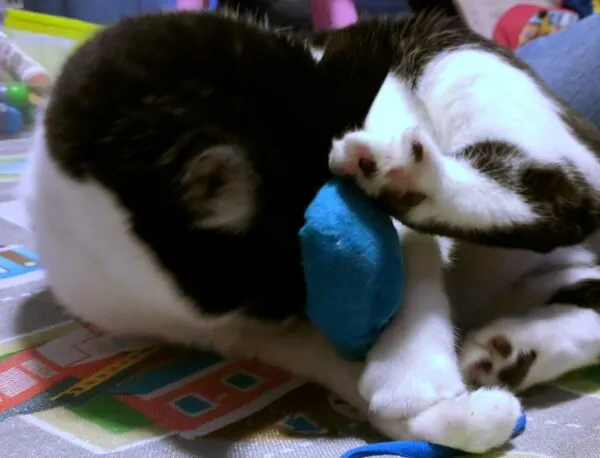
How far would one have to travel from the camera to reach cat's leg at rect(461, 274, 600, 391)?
761mm

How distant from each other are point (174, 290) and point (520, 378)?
36cm

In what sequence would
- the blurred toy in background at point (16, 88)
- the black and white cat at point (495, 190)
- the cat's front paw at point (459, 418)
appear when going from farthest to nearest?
the blurred toy in background at point (16, 88) → the black and white cat at point (495, 190) → the cat's front paw at point (459, 418)

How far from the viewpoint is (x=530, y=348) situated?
2.54 feet

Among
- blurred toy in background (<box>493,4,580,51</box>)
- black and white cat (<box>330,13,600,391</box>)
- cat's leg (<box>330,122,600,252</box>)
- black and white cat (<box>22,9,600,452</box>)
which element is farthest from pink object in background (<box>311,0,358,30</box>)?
cat's leg (<box>330,122,600,252</box>)

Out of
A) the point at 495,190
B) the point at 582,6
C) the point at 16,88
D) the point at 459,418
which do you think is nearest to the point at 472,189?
the point at 495,190

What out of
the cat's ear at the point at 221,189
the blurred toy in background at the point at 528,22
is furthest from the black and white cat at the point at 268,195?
the blurred toy in background at the point at 528,22

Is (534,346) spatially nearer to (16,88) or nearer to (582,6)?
(16,88)

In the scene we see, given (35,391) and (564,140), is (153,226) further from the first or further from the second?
(564,140)

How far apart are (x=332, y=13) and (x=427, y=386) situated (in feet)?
5.92

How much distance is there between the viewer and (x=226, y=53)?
785 millimetres

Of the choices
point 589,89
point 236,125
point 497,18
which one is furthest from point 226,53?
point 497,18

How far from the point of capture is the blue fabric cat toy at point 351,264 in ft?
2.29

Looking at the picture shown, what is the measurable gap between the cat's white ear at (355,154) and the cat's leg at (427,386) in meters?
0.14

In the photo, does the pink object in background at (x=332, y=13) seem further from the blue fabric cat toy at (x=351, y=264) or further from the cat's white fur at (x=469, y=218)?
the blue fabric cat toy at (x=351, y=264)
